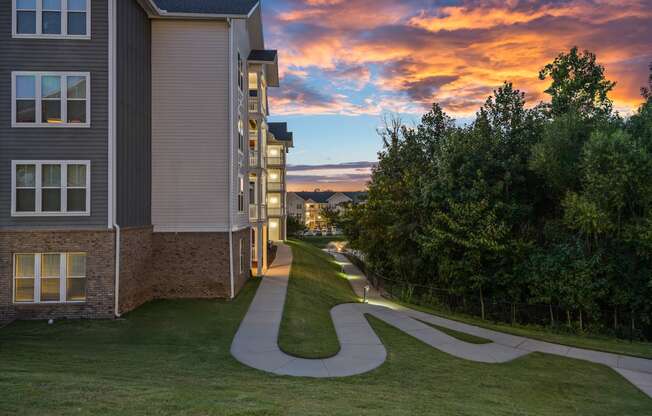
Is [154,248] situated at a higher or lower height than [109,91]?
lower

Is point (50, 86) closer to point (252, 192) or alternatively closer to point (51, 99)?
point (51, 99)

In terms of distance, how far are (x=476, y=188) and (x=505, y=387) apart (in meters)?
13.3

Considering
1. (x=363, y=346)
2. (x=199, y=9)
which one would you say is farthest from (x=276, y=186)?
(x=363, y=346)

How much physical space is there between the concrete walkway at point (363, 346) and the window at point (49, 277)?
5.55 metres

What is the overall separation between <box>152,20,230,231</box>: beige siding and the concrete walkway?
4.76m

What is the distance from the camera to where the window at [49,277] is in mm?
14102

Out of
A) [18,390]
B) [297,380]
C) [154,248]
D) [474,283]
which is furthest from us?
[474,283]

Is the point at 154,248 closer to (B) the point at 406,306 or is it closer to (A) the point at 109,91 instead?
(A) the point at 109,91

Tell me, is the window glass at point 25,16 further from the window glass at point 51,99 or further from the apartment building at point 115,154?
the window glass at point 51,99

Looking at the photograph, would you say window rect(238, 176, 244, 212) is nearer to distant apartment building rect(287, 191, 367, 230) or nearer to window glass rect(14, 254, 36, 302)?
window glass rect(14, 254, 36, 302)

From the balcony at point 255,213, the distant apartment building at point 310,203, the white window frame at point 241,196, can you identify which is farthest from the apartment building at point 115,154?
the distant apartment building at point 310,203

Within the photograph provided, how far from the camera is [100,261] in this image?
14.2 metres

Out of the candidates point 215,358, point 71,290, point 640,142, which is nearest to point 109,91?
point 71,290

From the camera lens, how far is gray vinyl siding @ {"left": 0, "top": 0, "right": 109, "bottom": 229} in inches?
553
